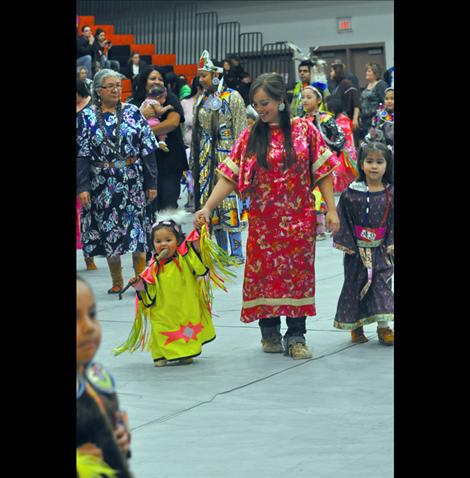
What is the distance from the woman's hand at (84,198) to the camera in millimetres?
8023

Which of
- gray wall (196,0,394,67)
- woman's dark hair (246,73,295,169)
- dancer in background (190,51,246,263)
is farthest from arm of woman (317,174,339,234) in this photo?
gray wall (196,0,394,67)

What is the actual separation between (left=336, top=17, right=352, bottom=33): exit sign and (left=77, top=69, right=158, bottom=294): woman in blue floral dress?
19.0 meters

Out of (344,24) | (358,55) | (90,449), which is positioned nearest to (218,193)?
(90,449)

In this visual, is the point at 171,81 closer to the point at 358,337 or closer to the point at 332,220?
the point at 358,337

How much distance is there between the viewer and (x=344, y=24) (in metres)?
26.8

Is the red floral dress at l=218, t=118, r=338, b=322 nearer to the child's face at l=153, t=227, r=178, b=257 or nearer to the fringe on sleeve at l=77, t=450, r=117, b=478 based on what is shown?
the child's face at l=153, t=227, r=178, b=257

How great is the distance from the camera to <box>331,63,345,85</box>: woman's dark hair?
15.9 meters

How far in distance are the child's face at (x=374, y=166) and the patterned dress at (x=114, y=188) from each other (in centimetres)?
222

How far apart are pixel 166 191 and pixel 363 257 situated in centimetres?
350
